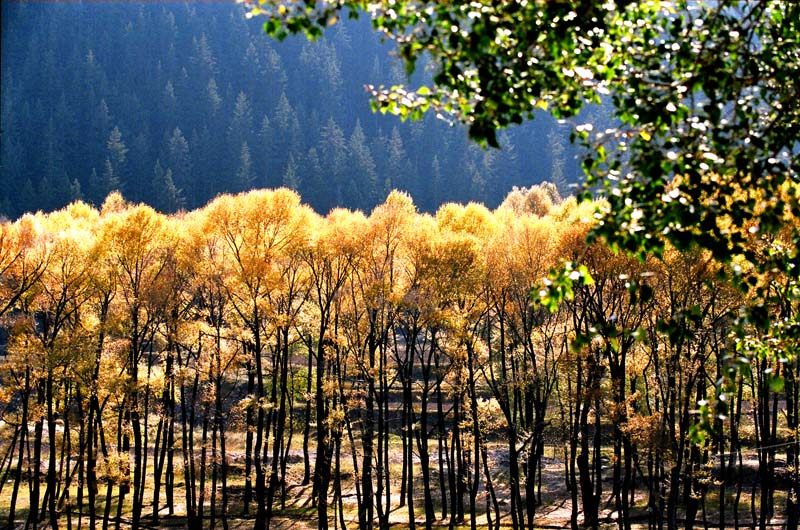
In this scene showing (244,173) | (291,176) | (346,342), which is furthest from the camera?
(244,173)

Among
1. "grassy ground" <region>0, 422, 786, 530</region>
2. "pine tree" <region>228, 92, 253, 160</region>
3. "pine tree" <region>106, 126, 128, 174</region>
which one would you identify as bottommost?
"grassy ground" <region>0, 422, 786, 530</region>

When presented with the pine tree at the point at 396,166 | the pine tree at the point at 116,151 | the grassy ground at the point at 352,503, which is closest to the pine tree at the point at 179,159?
the pine tree at the point at 116,151

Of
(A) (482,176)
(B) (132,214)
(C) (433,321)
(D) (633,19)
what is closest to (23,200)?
(A) (482,176)

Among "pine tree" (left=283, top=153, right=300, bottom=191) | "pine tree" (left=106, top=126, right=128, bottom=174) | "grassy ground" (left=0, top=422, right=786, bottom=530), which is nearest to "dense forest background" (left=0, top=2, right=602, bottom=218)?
"pine tree" (left=106, top=126, right=128, bottom=174)

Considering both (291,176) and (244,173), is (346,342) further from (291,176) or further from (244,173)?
(244,173)

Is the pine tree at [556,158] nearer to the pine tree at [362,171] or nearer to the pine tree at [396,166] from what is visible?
the pine tree at [396,166]

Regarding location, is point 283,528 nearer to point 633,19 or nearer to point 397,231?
point 397,231

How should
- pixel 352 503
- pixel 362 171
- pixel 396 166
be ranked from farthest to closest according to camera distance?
pixel 396 166 → pixel 362 171 → pixel 352 503

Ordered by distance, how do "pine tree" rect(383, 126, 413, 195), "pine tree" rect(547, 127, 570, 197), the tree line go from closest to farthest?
the tree line, "pine tree" rect(547, 127, 570, 197), "pine tree" rect(383, 126, 413, 195)

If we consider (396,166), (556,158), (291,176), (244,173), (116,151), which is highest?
(556,158)

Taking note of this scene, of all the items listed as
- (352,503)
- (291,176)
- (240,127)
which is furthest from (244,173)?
(352,503)

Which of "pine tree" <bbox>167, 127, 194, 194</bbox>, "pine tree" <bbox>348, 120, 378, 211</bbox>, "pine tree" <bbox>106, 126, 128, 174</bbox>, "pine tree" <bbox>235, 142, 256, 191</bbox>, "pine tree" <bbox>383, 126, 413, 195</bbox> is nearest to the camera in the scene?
"pine tree" <bbox>348, 120, 378, 211</bbox>

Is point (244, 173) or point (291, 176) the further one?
point (244, 173)

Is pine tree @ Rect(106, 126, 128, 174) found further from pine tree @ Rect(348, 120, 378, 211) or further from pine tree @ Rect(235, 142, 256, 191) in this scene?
pine tree @ Rect(348, 120, 378, 211)
